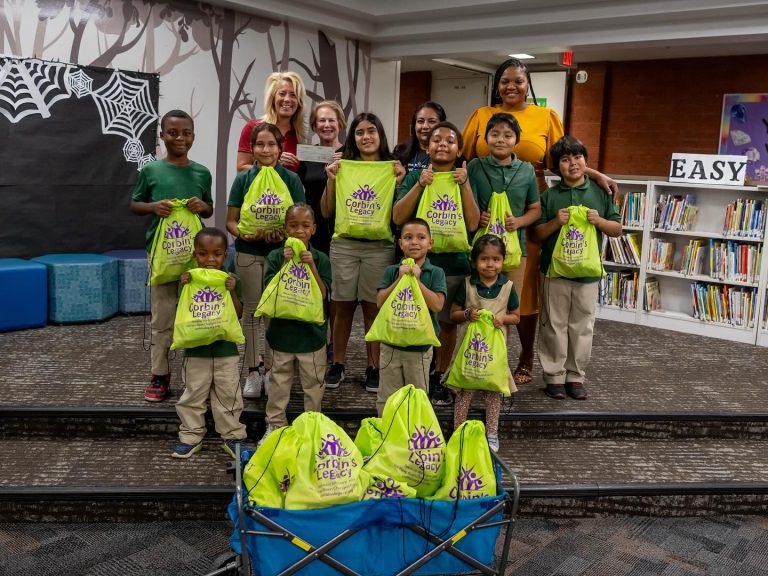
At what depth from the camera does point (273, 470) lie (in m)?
2.18

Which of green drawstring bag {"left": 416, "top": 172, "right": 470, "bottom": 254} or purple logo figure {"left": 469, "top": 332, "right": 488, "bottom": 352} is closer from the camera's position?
purple logo figure {"left": 469, "top": 332, "right": 488, "bottom": 352}

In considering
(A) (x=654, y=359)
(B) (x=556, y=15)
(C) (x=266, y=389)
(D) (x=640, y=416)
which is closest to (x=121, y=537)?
(C) (x=266, y=389)

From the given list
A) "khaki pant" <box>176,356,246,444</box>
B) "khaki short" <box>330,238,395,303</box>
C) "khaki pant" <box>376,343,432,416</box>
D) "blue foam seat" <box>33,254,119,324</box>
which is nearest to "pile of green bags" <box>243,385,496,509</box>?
"khaki pant" <box>376,343,432,416</box>

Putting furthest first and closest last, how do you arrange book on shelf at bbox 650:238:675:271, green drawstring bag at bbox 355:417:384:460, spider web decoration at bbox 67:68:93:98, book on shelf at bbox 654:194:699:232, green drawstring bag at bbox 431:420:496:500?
1. book on shelf at bbox 650:238:675:271
2. book on shelf at bbox 654:194:699:232
3. spider web decoration at bbox 67:68:93:98
4. green drawstring bag at bbox 355:417:384:460
5. green drawstring bag at bbox 431:420:496:500

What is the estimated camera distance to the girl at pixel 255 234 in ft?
10.8

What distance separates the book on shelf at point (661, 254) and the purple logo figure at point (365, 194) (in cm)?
365

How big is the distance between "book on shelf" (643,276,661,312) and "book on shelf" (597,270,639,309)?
0.11 meters

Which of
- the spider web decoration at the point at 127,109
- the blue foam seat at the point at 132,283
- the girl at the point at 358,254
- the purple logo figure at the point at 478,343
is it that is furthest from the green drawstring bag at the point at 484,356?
the spider web decoration at the point at 127,109

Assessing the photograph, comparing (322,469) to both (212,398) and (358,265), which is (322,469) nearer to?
(212,398)

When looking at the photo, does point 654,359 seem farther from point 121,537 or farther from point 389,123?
point 389,123

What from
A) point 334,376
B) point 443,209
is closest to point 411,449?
point 443,209

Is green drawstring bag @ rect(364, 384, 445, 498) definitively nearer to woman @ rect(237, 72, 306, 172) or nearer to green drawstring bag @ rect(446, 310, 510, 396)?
green drawstring bag @ rect(446, 310, 510, 396)

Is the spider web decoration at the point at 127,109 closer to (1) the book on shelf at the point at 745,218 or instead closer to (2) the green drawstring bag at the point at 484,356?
(2) the green drawstring bag at the point at 484,356

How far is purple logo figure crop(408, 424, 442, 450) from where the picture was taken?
233 cm
